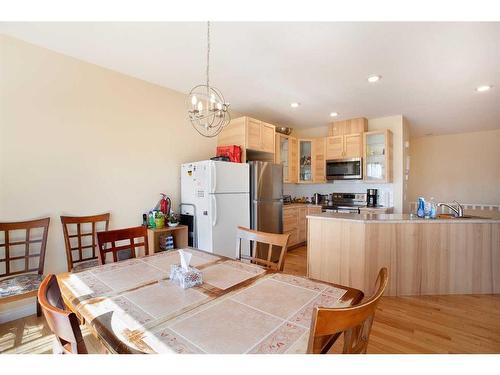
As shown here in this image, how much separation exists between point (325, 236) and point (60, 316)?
2539mm

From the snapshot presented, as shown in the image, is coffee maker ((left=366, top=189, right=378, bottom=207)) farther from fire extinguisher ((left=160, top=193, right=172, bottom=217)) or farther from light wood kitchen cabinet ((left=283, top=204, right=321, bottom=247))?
fire extinguisher ((left=160, top=193, right=172, bottom=217))

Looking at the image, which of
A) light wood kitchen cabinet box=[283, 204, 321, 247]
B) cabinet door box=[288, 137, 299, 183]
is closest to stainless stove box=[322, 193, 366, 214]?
light wood kitchen cabinet box=[283, 204, 321, 247]

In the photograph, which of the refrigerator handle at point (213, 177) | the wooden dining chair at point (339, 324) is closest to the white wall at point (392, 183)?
the refrigerator handle at point (213, 177)

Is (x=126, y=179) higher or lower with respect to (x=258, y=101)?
lower

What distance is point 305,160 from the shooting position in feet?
16.8

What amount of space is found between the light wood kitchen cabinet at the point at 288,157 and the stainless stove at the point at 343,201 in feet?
2.79

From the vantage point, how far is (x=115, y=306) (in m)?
1.01

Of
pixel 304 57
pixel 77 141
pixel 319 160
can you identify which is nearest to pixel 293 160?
pixel 319 160

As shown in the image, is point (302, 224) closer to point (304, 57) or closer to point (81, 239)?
point (304, 57)

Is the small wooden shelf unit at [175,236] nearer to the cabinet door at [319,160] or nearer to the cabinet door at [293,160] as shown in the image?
the cabinet door at [293,160]

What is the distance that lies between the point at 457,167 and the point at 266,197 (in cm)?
541

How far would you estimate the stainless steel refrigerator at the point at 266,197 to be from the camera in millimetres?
3580
